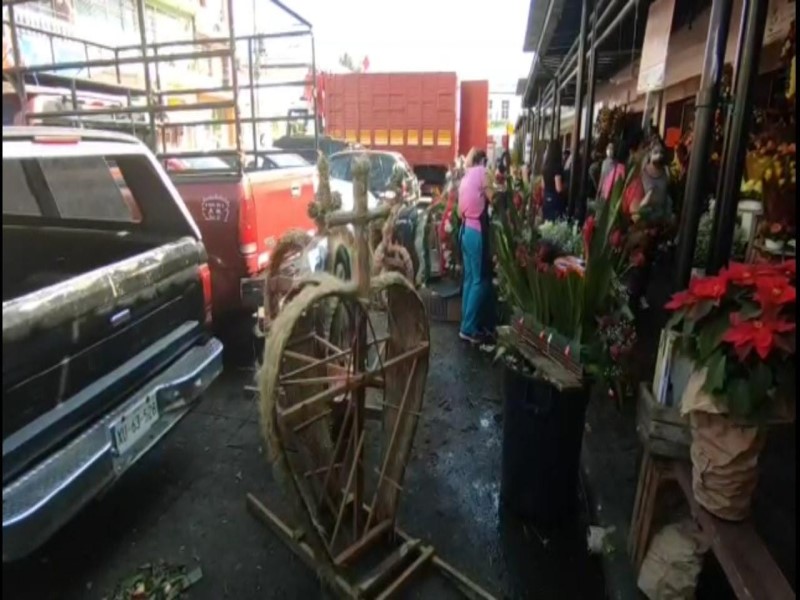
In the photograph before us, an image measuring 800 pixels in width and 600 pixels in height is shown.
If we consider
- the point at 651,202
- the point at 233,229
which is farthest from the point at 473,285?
the point at 233,229

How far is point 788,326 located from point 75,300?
2.41m

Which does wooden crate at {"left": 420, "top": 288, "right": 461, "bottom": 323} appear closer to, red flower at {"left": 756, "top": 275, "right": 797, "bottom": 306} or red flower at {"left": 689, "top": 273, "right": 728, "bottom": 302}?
red flower at {"left": 689, "top": 273, "right": 728, "bottom": 302}

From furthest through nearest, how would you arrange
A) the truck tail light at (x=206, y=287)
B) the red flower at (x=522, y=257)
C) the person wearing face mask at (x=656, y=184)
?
the person wearing face mask at (x=656, y=184), the truck tail light at (x=206, y=287), the red flower at (x=522, y=257)

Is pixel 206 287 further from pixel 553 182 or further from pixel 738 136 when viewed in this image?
pixel 553 182

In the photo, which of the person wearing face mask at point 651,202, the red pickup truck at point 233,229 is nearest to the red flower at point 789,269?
the red pickup truck at point 233,229

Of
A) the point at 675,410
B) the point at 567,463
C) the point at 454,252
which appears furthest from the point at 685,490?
the point at 454,252

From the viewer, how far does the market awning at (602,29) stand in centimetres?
529

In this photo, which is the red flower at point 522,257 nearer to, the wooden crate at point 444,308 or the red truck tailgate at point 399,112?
the wooden crate at point 444,308

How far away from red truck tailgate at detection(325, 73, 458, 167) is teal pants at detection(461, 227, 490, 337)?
981 cm

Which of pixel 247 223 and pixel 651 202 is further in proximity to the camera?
pixel 651 202

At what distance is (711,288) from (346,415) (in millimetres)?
1388

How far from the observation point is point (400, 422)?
2322 mm

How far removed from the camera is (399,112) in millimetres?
14094

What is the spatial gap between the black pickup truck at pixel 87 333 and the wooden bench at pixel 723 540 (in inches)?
83.1
